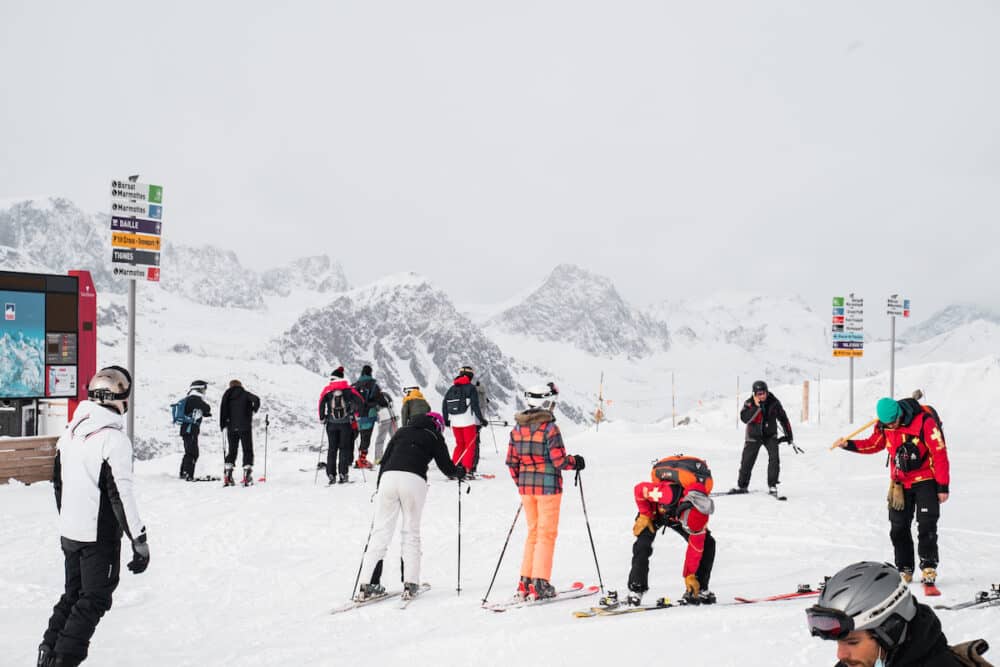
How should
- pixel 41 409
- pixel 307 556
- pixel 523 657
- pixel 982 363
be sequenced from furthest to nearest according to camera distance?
pixel 982 363, pixel 41 409, pixel 307 556, pixel 523 657

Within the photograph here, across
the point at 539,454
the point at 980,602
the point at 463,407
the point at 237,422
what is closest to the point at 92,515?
the point at 539,454

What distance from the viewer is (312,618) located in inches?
277

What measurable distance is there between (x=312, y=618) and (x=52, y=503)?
6.92 metres

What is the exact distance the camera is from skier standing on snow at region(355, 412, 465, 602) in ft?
23.6

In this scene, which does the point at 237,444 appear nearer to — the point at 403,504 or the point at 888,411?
the point at 403,504

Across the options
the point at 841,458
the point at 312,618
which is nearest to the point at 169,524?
the point at 312,618

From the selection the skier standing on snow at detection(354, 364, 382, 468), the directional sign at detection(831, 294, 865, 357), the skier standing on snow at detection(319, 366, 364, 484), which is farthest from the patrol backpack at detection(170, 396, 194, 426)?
the directional sign at detection(831, 294, 865, 357)

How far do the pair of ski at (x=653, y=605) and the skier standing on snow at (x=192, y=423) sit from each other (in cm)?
1001

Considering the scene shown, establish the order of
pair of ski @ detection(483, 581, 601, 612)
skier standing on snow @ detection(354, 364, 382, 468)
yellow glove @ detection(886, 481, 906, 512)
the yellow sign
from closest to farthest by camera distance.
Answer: pair of ski @ detection(483, 581, 601, 612) < yellow glove @ detection(886, 481, 906, 512) < the yellow sign < skier standing on snow @ detection(354, 364, 382, 468)

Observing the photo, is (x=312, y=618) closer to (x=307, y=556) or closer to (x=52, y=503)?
(x=307, y=556)

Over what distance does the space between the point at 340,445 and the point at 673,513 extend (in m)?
9.08

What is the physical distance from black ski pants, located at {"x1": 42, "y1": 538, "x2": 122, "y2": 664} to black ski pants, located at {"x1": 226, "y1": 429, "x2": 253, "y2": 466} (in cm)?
857

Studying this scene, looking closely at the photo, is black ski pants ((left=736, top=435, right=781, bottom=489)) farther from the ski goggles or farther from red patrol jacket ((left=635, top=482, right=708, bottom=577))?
the ski goggles

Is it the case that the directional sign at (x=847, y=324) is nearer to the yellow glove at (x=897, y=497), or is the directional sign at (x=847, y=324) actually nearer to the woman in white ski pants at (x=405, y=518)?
the yellow glove at (x=897, y=497)
